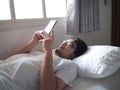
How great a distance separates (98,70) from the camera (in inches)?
50.5

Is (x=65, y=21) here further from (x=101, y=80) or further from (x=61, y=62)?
(x=101, y=80)

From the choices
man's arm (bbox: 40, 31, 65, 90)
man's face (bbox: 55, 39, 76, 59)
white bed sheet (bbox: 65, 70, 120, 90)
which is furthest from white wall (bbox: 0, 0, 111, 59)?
white bed sheet (bbox: 65, 70, 120, 90)

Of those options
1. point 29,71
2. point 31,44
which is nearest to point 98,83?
point 29,71

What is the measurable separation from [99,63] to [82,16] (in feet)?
2.70

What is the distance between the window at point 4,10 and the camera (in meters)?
1.61

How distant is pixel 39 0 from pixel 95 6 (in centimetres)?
68

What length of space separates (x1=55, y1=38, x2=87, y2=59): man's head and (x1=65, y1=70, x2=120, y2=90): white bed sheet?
24 cm

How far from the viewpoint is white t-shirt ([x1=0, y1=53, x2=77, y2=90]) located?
1219 millimetres

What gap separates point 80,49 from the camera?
1.53 metres

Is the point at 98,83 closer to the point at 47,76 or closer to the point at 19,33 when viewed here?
the point at 47,76

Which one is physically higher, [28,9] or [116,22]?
[28,9]

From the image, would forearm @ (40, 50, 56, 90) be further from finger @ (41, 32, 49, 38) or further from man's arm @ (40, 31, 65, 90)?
finger @ (41, 32, 49, 38)

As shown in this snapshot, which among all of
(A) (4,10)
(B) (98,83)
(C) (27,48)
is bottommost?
(B) (98,83)

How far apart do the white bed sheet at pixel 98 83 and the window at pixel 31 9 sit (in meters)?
0.83
